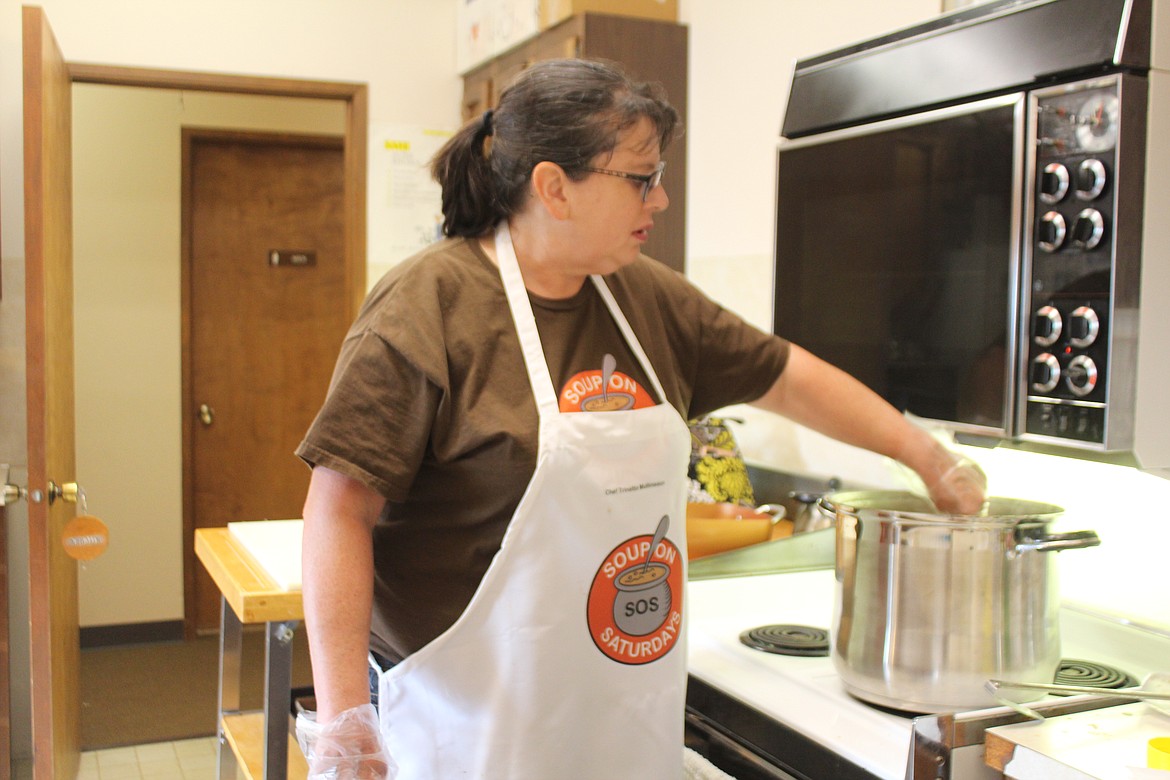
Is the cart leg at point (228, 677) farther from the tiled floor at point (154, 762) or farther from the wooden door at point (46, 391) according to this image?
the tiled floor at point (154, 762)

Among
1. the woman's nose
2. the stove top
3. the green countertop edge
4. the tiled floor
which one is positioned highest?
the woman's nose

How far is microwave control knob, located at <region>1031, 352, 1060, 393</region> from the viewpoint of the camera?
4.11 ft

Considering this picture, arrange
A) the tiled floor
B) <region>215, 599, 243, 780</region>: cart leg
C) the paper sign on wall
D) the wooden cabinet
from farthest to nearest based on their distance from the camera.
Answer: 1. the paper sign on wall
2. the tiled floor
3. the wooden cabinet
4. <region>215, 599, 243, 780</region>: cart leg

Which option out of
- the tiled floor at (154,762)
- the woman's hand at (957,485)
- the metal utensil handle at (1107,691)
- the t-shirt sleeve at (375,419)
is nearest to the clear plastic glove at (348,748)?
the t-shirt sleeve at (375,419)

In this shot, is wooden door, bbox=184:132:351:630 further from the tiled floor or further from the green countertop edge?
the green countertop edge

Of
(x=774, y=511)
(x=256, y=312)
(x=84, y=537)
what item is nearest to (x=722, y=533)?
(x=774, y=511)

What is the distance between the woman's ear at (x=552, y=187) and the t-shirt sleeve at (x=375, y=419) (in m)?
0.27

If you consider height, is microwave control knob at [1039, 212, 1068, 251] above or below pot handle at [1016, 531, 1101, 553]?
A: above

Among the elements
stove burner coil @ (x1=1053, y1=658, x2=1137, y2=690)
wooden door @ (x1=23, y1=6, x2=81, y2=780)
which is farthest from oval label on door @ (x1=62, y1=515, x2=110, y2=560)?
stove burner coil @ (x1=1053, y1=658, x2=1137, y2=690)

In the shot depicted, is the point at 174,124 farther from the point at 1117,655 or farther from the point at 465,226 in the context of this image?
A: the point at 1117,655

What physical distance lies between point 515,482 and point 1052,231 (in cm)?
66

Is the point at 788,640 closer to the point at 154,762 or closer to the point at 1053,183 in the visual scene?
the point at 1053,183

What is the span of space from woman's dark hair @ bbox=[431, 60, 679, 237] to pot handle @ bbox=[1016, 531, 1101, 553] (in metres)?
0.63

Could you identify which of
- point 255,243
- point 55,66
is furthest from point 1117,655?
point 255,243
